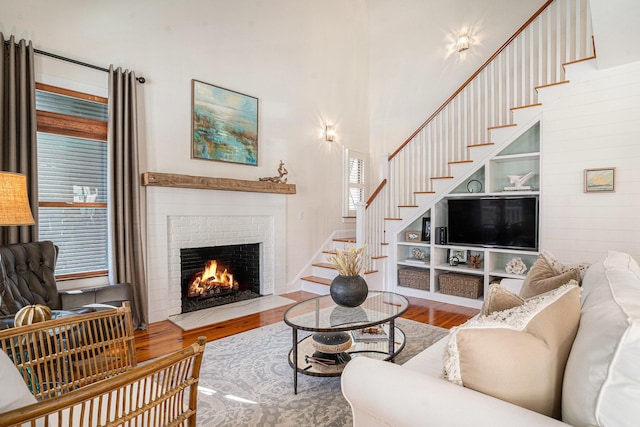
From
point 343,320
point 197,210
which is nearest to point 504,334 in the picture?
point 343,320

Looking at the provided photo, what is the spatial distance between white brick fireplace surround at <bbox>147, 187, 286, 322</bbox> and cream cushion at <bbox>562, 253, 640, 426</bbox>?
3778 mm

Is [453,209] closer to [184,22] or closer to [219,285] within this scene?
[219,285]

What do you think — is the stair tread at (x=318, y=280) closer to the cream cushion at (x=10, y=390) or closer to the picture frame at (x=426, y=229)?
the picture frame at (x=426, y=229)

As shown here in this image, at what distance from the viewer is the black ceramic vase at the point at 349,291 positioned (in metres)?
2.60

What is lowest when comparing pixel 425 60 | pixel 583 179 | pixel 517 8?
pixel 583 179

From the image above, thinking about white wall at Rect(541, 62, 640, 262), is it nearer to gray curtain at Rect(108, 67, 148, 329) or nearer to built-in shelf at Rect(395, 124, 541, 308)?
built-in shelf at Rect(395, 124, 541, 308)

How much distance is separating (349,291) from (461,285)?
2.44 meters

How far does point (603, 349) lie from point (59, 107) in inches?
164

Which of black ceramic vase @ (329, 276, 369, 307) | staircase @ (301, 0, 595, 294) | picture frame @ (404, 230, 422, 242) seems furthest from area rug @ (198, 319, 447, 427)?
staircase @ (301, 0, 595, 294)

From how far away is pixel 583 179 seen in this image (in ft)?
11.7

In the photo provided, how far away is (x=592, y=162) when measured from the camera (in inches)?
139

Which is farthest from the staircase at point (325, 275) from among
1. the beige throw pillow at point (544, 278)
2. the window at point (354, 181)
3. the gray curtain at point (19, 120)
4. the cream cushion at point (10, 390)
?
the cream cushion at point (10, 390)

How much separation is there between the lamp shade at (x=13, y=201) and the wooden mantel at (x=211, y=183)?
162 centimetres

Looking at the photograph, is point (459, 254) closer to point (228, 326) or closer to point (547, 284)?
point (547, 284)
